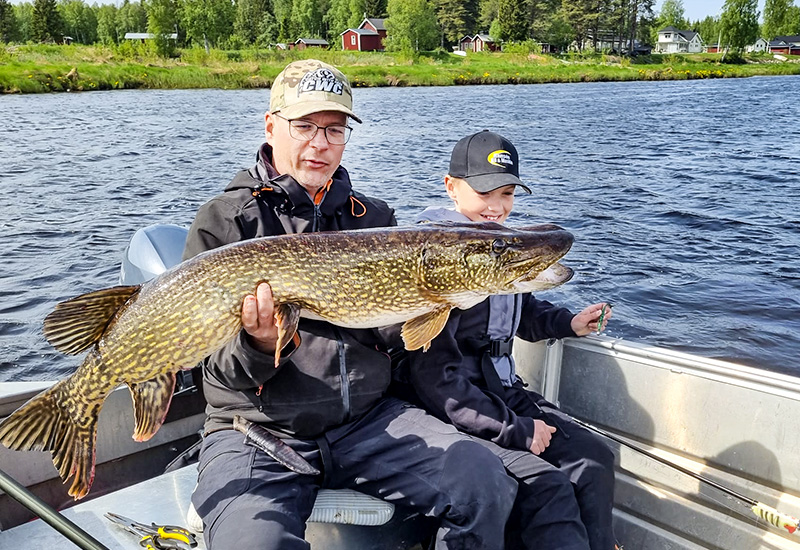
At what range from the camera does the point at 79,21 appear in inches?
3637

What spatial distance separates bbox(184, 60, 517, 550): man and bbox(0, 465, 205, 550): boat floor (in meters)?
0.32

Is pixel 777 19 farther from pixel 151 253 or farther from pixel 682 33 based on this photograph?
pixel 151 253

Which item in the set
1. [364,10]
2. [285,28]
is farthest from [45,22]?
Answer: [364,10]

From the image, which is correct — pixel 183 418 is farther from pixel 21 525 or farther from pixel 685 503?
pixel 685 503

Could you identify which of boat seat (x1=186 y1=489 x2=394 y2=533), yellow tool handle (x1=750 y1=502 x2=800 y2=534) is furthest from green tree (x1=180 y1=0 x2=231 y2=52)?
yellow tool handle (x1=750 y1=502 x2=800 y2=534)

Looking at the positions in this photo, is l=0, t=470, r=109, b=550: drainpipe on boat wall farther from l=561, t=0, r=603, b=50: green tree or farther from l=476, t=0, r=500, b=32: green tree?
l=476, t=0, r=500, b=32: green tree

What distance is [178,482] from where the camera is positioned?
2555mm

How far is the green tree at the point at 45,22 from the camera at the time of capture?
72.6 metres

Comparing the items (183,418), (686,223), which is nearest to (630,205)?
(686,223)

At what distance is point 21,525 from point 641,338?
211 inches

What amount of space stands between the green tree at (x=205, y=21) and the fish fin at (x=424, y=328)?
6551 centimetres

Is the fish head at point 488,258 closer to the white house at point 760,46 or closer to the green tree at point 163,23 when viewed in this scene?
the green tree at point 163,23

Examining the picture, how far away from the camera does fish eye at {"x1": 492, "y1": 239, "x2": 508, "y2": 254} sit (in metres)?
2.33

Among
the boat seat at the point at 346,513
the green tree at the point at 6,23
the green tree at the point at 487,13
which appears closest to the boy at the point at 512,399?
the boat seat at the point at 346,513
